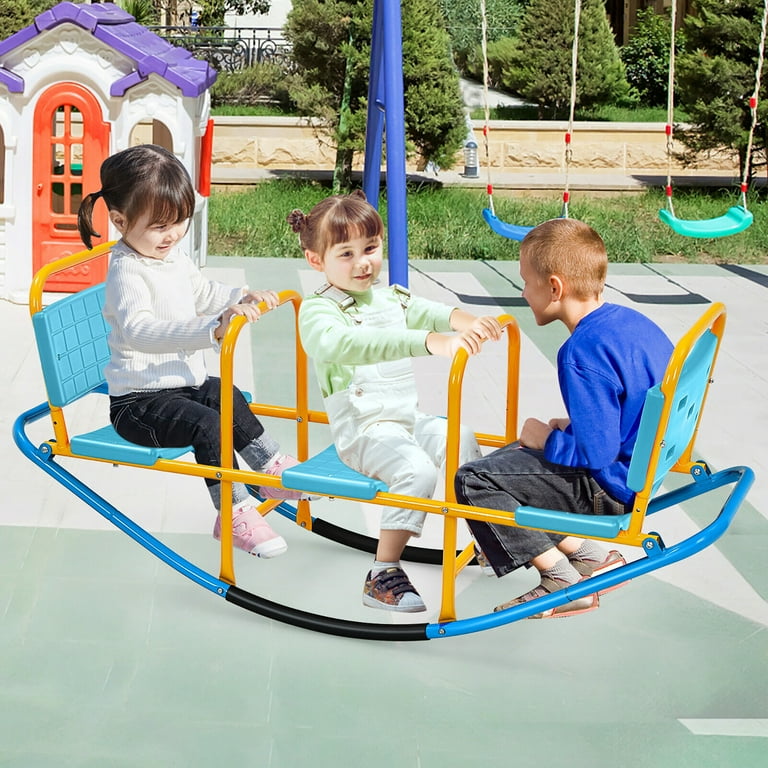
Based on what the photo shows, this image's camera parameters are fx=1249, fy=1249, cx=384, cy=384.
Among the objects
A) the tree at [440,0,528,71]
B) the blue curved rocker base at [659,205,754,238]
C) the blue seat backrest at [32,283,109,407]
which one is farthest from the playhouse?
the tree at [440,0,528,71]

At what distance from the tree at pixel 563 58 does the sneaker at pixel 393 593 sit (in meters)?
14.0

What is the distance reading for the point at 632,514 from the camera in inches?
115

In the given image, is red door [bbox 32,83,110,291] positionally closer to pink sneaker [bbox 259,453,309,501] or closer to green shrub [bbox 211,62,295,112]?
pink sneaker [bbox 259,453,309,501]

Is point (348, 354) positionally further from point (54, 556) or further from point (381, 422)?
point (54, 556)

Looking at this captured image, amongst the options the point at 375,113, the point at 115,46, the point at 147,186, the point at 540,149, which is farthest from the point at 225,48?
the point at 147,186

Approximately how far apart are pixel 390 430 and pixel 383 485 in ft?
0.68

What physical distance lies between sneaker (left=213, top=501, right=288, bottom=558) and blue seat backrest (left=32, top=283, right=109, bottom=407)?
0.58 metres

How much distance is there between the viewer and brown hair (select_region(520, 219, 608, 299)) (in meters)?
3.03

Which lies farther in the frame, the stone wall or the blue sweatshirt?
the stone wall

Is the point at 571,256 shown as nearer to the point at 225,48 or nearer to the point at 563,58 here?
the point at 563,58

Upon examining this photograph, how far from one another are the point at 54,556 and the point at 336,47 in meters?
9.83

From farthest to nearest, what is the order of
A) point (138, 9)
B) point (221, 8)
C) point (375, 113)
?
1. point (221, 8)
2. point (138, 9)
3. point (375, 113)

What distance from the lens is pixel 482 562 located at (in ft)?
11.6

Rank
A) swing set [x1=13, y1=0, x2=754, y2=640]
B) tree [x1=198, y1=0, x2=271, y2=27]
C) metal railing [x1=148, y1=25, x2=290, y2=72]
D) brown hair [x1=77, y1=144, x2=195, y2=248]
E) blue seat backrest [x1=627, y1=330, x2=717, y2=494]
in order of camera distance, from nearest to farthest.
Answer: blue seat backrest [x1=627, y1=330, x2=717, y2=494], swing set [x1=13, y1=0, x2=754, y2=640], brown hair [x1=77, y1=144, x2=195, y2=248], metal railing [x1=148, y1=25, x2=290, y2=72], tree [x1=198, y1=0, x2=271, y2=27]
